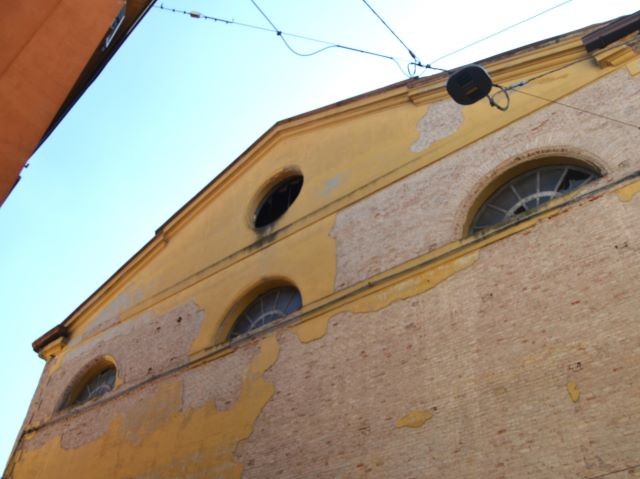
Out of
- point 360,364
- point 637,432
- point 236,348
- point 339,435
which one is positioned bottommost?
point 637,432

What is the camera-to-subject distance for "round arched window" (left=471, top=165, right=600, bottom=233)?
6941 millimetres

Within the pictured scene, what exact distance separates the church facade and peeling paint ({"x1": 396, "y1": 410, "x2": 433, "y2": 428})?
2 centimetres

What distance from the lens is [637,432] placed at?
4.97 meters

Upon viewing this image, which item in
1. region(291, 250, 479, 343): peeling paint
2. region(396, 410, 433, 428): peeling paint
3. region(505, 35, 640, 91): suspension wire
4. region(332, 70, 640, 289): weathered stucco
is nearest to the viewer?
region(396, 410, 433, 428): peeling paint

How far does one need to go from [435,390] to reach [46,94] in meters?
4.77

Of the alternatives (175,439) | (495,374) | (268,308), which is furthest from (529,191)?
(175,439)

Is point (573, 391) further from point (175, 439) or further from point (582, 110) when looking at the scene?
point (175, 439)

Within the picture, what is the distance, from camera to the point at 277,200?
36.3 feet

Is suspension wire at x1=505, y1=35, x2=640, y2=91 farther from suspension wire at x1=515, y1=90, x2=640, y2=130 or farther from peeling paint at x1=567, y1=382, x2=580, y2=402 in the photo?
peeling paint at x1=567, y1=382, x2=580, y2=402

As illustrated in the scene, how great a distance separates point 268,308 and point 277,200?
89.7 inches

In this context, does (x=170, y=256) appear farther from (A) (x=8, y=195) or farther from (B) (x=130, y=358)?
(A) (x=8, y=195)

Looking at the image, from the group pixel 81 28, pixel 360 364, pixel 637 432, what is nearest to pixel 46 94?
pixel 81 28

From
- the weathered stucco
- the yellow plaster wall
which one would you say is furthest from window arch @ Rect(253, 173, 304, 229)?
the weathered stucco

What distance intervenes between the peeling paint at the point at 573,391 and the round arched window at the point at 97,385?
8.27 metres
